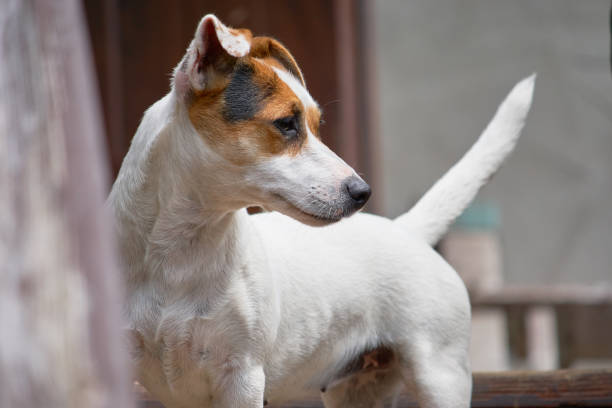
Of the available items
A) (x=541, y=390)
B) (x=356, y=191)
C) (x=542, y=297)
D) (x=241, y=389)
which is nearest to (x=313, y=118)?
(x=356, y=191)

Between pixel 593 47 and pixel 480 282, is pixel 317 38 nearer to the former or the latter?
pixel 480 282

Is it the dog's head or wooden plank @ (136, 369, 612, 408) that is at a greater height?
the dog's head

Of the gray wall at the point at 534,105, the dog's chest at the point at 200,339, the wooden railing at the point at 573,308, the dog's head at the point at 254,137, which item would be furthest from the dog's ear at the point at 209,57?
the gray wall at the point at 534,105

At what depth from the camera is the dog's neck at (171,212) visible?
7.92 feet

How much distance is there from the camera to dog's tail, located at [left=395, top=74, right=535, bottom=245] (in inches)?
126

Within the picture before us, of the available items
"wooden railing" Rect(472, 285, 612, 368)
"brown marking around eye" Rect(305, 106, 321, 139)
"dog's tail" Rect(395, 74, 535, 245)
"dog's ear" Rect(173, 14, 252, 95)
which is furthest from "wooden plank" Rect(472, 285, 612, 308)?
"dog's ear" Rect(173, 14, 252, 95)

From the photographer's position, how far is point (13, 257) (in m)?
1.21

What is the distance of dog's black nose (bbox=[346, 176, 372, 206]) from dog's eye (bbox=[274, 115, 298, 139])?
7.9 inches

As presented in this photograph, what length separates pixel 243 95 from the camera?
2.41 m

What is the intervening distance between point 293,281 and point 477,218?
17.7 ft

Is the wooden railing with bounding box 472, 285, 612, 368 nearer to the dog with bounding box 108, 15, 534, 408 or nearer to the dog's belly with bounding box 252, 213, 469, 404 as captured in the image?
the dog's belly with bounding box 252, 213, 469, 404

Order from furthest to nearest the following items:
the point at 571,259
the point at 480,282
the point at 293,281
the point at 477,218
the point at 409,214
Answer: the point at 571,259 < the point at 477,218 < the point at 480,282 < the point at 409,214 < the point at 293,281

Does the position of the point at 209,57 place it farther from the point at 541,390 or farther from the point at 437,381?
the point at 541,390

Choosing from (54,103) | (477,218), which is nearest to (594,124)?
(477,218)
